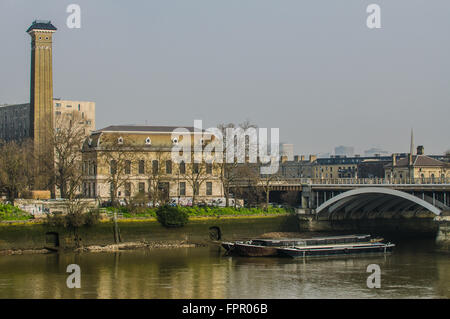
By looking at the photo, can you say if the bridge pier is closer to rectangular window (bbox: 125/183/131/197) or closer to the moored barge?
the moored barge

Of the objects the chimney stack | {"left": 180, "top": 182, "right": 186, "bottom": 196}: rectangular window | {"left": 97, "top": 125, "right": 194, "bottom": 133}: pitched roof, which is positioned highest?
{"left": 97, "top": 125, "right": 194, "bottom": 133}: pitched roof

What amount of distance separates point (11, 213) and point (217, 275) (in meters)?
21.2

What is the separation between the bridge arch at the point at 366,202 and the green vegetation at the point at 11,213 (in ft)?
89.7

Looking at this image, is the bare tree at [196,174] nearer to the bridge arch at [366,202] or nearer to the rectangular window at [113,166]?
the rectangular window at [113,166]

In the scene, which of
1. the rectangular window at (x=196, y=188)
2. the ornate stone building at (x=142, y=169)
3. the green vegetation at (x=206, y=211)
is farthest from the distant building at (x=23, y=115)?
the green vegetation at (x=206, y=211)

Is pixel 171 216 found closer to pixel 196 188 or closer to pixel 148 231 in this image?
pixel 148 231

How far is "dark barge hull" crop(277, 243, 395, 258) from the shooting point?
191ft

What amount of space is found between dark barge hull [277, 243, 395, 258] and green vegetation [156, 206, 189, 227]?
36.3ft

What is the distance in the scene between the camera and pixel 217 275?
48.9 metres

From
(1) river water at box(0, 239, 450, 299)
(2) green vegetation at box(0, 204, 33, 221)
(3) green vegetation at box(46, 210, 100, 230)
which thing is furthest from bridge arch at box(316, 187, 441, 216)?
(2) green vegetation at box(0, 204, 33, 221)

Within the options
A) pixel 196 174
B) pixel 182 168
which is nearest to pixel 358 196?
pixel 196 174

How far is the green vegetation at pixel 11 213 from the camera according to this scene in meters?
62.0
